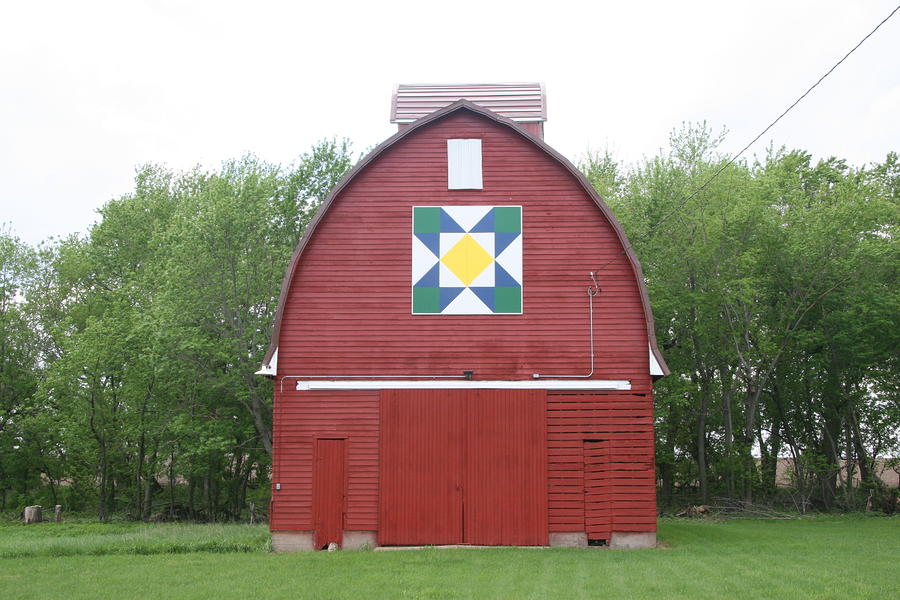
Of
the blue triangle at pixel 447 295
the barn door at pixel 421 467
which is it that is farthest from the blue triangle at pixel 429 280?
the barn door at pixel 421 467

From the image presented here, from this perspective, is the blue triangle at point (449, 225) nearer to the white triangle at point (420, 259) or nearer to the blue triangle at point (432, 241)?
the blue triangle at point (432, 241)

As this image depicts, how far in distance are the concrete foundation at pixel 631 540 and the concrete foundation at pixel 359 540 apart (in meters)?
4.41

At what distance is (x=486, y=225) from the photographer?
16.5 metres

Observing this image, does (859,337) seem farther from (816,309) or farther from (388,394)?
(388,394)

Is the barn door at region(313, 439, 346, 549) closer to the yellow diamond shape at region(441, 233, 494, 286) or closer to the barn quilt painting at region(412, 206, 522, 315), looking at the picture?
the barn quilt painting at region(412, 206, 522, 315)

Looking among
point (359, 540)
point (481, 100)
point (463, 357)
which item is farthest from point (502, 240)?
point (359, 540)

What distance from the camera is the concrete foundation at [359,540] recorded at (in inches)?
613

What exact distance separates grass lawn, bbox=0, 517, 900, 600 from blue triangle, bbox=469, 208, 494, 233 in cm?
602

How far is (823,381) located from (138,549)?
2231 cm

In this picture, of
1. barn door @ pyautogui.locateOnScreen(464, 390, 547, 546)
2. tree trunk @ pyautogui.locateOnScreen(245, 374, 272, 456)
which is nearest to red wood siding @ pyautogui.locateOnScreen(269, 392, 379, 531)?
barn door @ pyautogui.locateOnScreen(464, 390, 547, 546)

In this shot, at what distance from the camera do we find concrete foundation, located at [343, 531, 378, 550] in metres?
15.6

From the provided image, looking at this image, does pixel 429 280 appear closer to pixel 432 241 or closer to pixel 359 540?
pixel 432 241

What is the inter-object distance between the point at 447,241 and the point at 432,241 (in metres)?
0.29

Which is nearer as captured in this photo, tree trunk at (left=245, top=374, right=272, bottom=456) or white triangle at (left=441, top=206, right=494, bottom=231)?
white triangle at (left=441, top=206, right=494, bottom=231)
